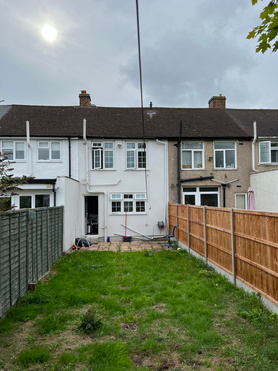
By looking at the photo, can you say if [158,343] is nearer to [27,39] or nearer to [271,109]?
[27,39]

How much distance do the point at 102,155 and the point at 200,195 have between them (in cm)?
566

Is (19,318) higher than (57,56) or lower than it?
lower

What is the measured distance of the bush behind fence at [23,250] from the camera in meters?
4.69

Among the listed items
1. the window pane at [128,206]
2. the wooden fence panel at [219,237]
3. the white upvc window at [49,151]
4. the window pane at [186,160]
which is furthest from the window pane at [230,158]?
the white upvc window at [49,151]

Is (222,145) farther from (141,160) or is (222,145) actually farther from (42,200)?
(42,200)

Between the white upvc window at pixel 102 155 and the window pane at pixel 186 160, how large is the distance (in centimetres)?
383

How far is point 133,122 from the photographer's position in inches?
623

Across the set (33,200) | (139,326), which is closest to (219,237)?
(139,326)

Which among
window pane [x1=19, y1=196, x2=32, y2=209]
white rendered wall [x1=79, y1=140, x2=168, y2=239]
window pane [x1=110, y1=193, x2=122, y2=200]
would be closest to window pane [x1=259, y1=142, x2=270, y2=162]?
white rendered wall [x1=79, y1=140, x2=168, y2=239]

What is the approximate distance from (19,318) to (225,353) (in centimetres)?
334

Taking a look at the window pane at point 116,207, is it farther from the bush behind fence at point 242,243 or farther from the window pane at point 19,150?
the bush behind fence at point 242,243

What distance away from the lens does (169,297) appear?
5.60 metres

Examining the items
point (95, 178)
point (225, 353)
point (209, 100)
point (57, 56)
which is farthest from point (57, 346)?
point (209, 100)

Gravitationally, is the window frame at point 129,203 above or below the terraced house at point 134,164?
below
